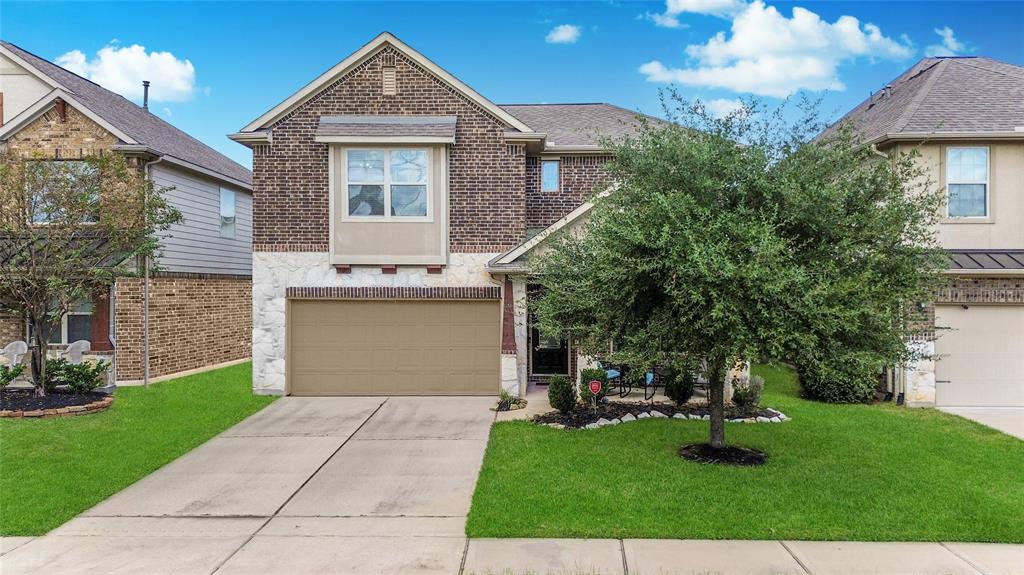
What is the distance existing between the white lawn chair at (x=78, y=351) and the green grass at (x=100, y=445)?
113 cm

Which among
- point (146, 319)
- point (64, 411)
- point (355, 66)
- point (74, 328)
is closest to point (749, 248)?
point (355, 66)

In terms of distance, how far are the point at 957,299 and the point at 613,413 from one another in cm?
738

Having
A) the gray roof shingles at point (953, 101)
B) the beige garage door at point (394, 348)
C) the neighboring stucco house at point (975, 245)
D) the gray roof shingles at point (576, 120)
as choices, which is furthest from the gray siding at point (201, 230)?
the neighboring stucco house at point (975, 245)

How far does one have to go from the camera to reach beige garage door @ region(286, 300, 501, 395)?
13.6m

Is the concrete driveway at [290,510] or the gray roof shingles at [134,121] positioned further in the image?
the gray roof shingles at [134,121]

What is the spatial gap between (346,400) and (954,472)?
10461mm

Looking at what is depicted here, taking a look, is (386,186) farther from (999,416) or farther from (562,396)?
(999,416)

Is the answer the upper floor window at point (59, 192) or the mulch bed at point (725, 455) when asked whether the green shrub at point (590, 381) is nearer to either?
the mulch bed at point (725, 455)

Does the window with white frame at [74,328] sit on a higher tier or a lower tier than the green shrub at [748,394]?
higher

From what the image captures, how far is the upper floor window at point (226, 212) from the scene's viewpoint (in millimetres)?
18172

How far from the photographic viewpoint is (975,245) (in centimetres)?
1284

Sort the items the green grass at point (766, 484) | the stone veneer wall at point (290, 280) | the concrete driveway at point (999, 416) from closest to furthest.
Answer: the green grass at point (766, 484) → the concrete driveway at point (999, 416) → the stone veneer wall at point (290, 280)

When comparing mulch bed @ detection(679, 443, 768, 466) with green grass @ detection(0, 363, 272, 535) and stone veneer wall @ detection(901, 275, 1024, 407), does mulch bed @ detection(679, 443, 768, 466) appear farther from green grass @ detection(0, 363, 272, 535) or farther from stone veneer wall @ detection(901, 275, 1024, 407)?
green grass @ detection(0, 363, 272, 535)

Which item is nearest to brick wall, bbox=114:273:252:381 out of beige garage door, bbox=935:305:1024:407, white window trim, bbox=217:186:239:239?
white window trim, bbox=217:186:239:239
